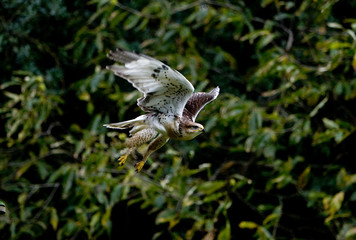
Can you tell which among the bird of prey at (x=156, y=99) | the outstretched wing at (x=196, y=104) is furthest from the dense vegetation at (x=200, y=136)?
the bird of prey at (x=156, y=99)

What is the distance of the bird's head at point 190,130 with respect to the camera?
4.09 ft

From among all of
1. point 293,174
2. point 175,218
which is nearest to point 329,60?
point 293,174

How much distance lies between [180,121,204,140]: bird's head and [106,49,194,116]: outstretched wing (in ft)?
0.19

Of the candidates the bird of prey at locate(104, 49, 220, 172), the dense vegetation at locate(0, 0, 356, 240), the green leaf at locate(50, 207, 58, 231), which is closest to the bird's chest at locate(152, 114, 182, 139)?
the bird of prey at locate(104, 49, 220, 172)

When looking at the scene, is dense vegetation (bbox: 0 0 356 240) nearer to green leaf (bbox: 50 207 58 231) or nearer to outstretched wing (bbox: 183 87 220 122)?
green leaf (bbox: 50 207 58 231)

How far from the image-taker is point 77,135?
3.53m

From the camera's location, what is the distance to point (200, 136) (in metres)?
3.47

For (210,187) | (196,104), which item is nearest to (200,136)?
(210,187)

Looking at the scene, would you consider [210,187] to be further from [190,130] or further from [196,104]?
[190,130]

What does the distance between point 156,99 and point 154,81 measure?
58 millimetres

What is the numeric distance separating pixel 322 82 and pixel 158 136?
2.15 m

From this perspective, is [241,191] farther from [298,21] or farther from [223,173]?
[298,21]

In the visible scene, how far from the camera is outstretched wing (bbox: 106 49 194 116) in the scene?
1.24m

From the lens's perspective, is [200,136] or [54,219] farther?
[200,136]
